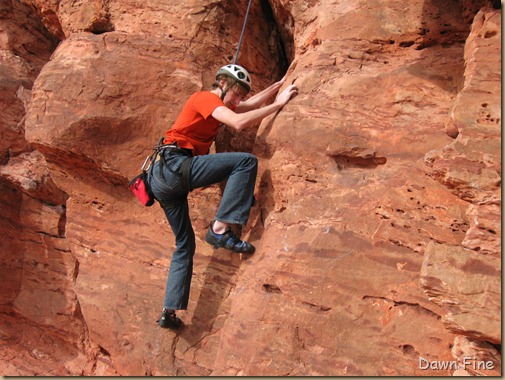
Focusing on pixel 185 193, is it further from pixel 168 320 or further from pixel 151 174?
pixel 168 320

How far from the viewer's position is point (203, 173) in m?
4.25

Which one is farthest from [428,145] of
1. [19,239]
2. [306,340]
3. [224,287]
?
[19,239]

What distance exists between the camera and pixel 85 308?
198 inches

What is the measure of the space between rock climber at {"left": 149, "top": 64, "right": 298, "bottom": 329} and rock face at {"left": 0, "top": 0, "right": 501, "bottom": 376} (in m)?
0.28

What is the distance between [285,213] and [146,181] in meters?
1.32

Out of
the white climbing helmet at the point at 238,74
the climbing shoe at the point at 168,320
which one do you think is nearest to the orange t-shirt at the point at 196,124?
the white climbing helmet at the point at 238,74

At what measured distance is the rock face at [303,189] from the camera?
3.24 m

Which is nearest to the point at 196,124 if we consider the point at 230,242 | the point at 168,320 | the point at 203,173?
the point at 203,173

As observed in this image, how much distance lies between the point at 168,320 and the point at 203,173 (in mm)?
1398

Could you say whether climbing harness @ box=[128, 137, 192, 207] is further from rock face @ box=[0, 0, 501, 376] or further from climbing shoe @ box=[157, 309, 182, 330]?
climbing shoe @ box=[157, 309, 182, 330]

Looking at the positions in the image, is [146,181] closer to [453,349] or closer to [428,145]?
[428,145]

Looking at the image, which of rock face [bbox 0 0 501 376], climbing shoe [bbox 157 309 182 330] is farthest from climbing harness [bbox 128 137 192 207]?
climbing shoe [bbox 157 309 182 330]

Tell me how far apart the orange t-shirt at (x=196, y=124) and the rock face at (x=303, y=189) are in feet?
1.78

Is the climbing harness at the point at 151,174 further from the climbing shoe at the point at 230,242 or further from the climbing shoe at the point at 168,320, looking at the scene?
the climbing shoe at the point at 168,320
